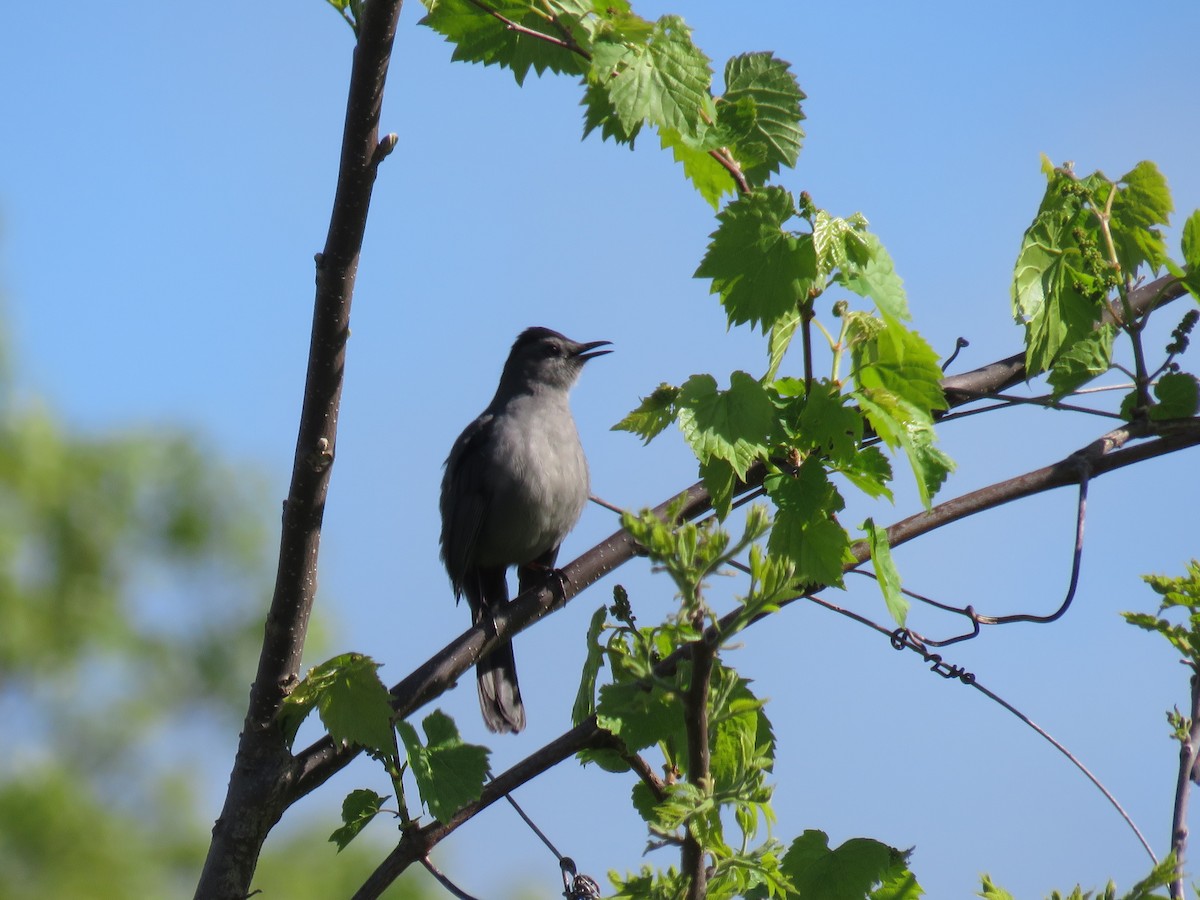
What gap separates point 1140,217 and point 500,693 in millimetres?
3797

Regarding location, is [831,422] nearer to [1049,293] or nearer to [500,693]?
[1049,293]

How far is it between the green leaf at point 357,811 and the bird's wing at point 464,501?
3.32 meters

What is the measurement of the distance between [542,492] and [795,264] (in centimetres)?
377

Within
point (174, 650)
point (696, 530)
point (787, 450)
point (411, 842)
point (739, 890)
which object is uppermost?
point (174, 650)

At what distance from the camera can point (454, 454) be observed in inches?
245

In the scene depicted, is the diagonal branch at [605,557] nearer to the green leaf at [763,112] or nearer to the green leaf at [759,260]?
the green leaf at [759,260]

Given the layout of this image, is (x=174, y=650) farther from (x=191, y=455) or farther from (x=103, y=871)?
(x=103, y=871)

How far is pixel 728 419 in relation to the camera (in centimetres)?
217

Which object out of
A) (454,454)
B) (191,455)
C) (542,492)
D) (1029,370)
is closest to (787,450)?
(1029,370)

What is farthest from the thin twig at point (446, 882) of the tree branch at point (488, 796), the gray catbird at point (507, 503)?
the gray catbird at point (507, 503)

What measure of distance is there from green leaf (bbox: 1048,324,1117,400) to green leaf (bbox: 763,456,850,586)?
0.70 meters

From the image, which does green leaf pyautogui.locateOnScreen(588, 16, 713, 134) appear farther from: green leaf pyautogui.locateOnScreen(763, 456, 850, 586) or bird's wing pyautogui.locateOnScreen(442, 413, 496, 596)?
bird's wing pyautogui.locateOnScreen(442, 413, 496, 596)

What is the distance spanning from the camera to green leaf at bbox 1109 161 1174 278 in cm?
250

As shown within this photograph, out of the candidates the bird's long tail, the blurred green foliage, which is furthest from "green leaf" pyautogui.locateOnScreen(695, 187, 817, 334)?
the blurred green foliage
